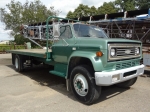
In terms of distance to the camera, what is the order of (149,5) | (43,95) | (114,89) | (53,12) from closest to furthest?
(43,95)
(114,89)
(53,12)
(149,5)

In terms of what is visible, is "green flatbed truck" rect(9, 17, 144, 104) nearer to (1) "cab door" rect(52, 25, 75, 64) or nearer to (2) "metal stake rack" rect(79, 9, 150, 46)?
(1) "cab door" rect(52, 25, 75, 64)

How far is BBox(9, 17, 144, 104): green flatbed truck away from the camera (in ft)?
12.1

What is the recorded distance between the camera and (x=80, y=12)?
38312mm

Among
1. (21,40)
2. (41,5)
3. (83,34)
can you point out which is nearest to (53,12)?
(41,5)

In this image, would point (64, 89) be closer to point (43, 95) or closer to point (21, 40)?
point (43, 95)

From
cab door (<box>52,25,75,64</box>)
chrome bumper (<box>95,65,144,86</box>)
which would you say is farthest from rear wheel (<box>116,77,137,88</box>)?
cab door (<box>52,25,75,64</box>)

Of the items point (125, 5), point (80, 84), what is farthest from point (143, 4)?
point (80, 84)

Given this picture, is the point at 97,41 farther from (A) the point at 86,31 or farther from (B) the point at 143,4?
(B) the point at 143,4

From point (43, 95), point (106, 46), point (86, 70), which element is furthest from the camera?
point (43, 95)

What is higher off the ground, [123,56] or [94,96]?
[123,56]

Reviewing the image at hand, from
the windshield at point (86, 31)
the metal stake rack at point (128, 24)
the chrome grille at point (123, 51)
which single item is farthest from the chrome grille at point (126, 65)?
the metal stake rack at point (128, 24)

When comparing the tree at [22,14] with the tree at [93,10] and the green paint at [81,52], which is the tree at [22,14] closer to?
the tree at [93,10]

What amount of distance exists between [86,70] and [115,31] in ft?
26.7

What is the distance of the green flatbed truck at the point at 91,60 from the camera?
3.68 meters
